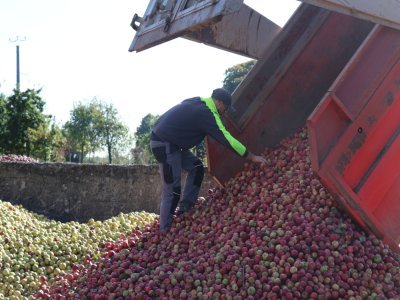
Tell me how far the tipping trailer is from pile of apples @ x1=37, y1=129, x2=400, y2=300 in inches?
10.7

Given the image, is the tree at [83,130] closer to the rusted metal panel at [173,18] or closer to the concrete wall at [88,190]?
the concrete wall at [88,190]

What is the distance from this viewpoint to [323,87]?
6.19 m

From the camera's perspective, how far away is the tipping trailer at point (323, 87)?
4551mm

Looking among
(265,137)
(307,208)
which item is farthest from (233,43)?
(307,208)

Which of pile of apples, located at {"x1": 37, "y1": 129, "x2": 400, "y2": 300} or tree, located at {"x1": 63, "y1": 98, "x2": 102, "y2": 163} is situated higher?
tree, located at {"x1": 63, "y1": 98, "x2": 102, "y2": 163}

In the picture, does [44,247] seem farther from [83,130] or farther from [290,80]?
[83,130]

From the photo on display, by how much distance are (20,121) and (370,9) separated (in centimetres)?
2372

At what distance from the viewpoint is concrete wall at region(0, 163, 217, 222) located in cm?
1017

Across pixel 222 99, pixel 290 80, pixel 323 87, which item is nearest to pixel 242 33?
pixel 290 80

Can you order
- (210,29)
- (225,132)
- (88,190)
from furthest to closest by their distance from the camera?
(88,190) → (210,29) → (225,132)

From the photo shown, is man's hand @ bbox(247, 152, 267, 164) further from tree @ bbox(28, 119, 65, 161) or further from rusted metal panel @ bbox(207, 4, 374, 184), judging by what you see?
tree @ bbox(28, 119, 65, 161)

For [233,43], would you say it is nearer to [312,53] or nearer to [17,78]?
[312,53]

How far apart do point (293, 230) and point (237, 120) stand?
187 cm

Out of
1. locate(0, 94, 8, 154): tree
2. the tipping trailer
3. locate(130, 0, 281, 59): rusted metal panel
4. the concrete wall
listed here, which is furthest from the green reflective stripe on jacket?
locate(0, 94, 8, 154): tree
